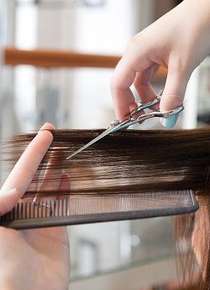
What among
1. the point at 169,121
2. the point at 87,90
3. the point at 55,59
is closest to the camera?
the point at 169,121

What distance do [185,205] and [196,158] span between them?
0.08 meters

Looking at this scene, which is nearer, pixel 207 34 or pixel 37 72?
pixel 207 34

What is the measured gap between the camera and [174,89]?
0.70 meters

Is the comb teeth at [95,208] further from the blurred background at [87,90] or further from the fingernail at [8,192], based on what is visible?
the blurred background at [87,90]

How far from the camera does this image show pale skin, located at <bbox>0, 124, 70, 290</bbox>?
2.02ft

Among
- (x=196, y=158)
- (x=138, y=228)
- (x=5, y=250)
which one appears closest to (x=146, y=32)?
(x=196, y=158)

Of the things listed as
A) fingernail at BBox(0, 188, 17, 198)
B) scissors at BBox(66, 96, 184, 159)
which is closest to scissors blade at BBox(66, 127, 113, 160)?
scissors at BBox(66, 96, 184, 159)

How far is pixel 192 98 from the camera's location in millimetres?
2061

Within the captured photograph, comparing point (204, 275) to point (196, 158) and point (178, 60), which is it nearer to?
point (196, 158)

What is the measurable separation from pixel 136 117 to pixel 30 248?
0.23 metres

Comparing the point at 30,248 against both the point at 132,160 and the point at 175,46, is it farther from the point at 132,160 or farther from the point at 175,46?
the point at 175,46

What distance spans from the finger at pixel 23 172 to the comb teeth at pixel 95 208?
0.7 inches

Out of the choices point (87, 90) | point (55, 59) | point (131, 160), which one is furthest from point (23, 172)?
point (87, 90)

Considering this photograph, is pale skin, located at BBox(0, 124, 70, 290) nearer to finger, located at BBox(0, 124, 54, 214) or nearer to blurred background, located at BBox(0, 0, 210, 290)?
finger, located at BBox(0, 124, 54, 214)
